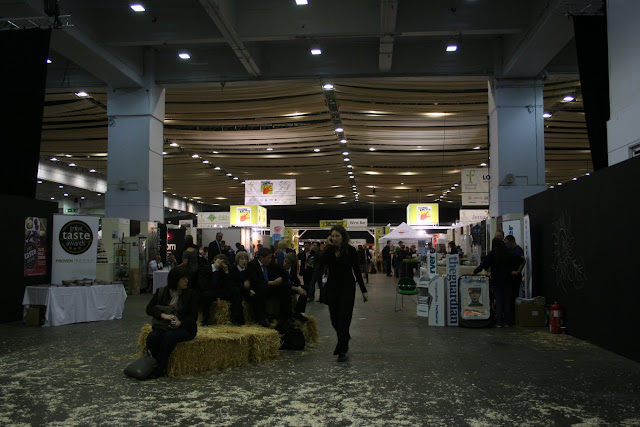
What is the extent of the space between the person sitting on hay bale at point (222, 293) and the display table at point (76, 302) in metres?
3.46

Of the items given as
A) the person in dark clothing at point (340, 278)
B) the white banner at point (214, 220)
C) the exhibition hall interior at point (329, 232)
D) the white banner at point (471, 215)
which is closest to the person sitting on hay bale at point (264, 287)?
the exhibition hall interior at point (329, 232)

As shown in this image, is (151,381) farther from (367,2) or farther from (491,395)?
(367,2)

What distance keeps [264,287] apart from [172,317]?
5.98 ft

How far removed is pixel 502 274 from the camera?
8.95m

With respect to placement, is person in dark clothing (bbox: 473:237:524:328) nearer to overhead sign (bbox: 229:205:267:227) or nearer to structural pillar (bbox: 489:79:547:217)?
structural pillar (bbox: 489:79:547:217)

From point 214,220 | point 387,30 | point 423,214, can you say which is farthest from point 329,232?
point 214,220

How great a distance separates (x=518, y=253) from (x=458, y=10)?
5.13 meters

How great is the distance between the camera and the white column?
24.3 feet

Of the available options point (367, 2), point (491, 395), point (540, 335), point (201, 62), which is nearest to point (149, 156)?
point (201, 62)

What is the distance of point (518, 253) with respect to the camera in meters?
9.37

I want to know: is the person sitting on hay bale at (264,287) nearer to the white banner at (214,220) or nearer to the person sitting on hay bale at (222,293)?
the person sitting on hay bale at (222,293)

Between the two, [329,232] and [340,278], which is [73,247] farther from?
[340,278]

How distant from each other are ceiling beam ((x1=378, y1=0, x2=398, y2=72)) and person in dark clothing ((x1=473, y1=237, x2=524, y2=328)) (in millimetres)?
4494

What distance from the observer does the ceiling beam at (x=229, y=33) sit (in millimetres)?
10094
